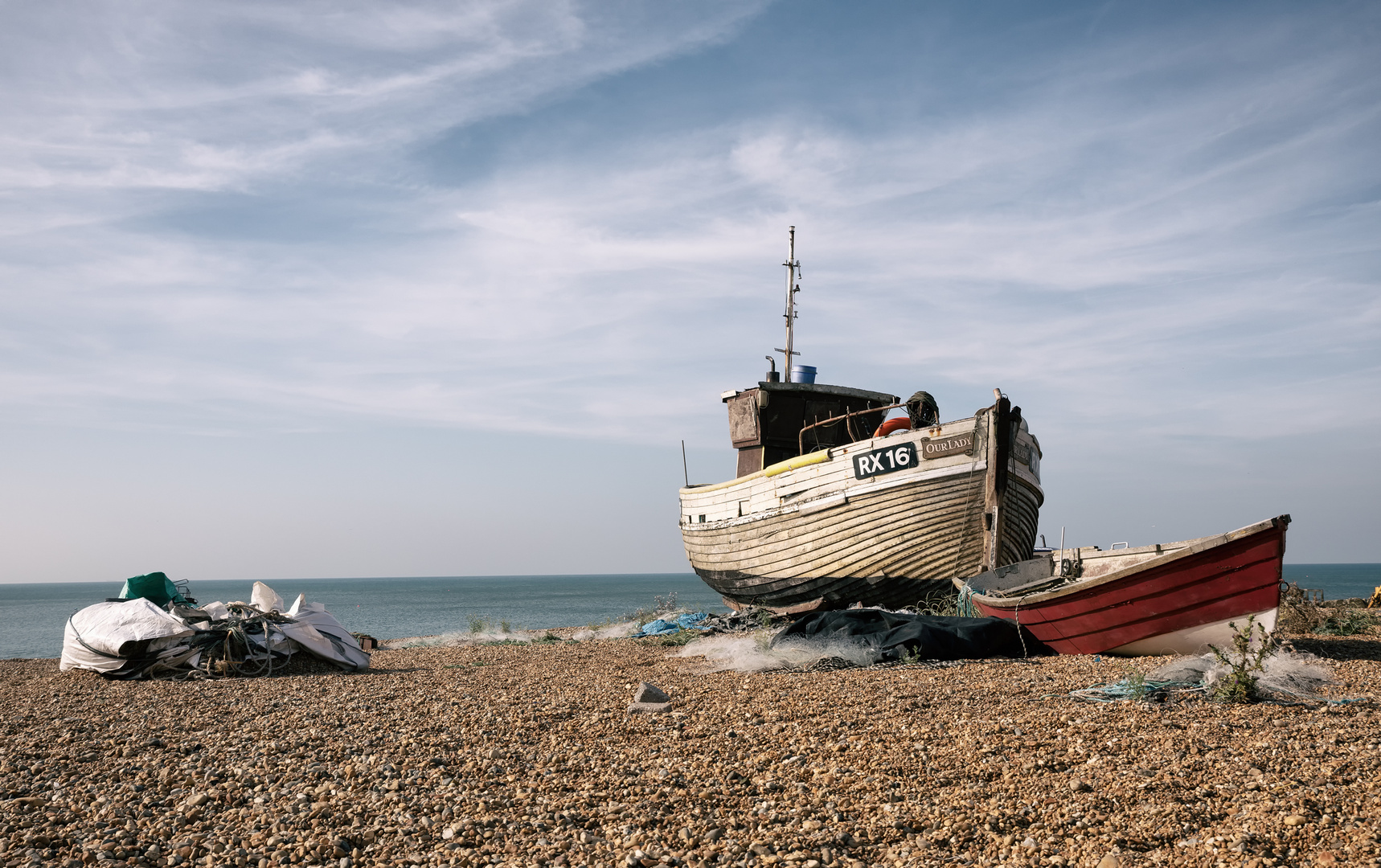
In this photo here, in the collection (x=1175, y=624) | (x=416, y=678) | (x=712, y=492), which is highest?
(x=712, y=492)

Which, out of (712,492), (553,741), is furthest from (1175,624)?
(712,492)

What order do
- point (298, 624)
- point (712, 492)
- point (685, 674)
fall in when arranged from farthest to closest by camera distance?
point (712, 492), point (298, 624), point (685, 674)

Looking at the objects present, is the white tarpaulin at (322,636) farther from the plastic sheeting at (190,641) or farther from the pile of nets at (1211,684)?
the pile of nets at (1211,684)

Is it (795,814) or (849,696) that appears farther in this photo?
(849,696)

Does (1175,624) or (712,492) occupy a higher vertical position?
(712,492)

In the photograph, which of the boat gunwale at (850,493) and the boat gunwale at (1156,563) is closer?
the boat gunwale at (1156,563)

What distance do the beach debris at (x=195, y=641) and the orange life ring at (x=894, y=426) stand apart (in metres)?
8.26

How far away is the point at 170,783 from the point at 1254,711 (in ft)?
20.2

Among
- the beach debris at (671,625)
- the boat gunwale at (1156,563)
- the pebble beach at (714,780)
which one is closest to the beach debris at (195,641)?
the pebble beach at (714,780)

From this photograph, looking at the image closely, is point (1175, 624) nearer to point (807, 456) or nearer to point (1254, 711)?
point (1254, 711)

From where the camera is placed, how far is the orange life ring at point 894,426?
14.5 metres

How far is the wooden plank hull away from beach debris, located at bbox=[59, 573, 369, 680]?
298 inches

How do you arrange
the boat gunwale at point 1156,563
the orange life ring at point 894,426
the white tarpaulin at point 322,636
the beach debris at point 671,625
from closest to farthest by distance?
the boat gunwale at point 1156,563
the white tarpaulin at point 322,636
the orange life ring at point 894,426
the beach debris at point 671,625

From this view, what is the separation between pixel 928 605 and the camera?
13930 millimetres
